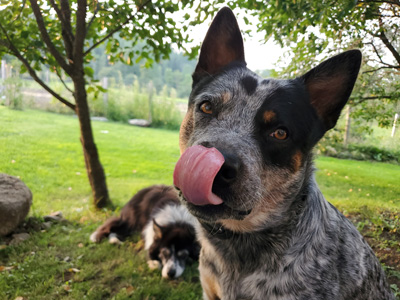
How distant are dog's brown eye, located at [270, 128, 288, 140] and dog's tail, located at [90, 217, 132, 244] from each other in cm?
269

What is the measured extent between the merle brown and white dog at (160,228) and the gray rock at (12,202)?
2.68 feet

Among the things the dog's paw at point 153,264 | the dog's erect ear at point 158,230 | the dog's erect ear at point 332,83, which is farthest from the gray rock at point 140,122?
the dog's erect ear at point 332,83

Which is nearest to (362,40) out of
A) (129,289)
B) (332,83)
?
(332,83)

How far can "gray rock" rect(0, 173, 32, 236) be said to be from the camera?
10.5 feet

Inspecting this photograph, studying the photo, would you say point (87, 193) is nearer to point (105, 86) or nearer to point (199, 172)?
point (105, 86)

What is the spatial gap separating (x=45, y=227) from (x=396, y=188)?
13.4ft

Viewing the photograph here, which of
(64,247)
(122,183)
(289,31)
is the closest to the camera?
(289,31)

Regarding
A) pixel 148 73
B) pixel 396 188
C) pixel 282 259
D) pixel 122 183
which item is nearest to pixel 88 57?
pixel 148 73

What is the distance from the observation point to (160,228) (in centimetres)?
361

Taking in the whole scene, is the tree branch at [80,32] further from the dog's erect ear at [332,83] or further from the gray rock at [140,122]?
the dog's erect ear at [332,83]

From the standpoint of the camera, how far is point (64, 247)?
3355 millimetres

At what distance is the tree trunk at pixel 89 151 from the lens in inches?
154

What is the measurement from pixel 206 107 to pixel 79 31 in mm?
2291

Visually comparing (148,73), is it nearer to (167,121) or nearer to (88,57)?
(167,121)
